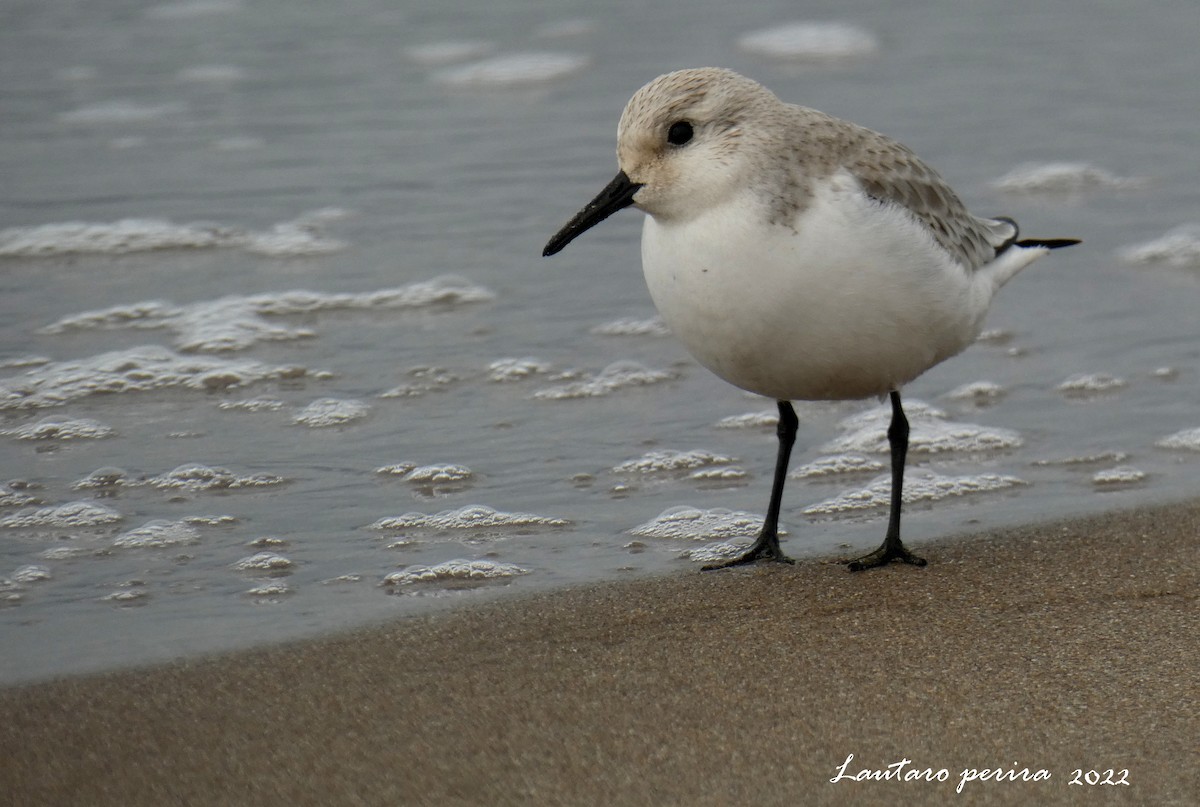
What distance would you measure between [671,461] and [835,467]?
1.68 ft

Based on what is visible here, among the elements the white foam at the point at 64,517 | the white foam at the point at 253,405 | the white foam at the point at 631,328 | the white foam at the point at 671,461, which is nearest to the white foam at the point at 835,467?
the white foam at the point at 671,461

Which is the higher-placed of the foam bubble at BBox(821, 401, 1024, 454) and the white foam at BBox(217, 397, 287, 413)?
the white foam at BBox(217, 397, 287, 413)

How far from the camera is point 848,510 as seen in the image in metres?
4.92

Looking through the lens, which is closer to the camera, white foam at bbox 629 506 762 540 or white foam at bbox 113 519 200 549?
white foam at bbox 113 519 200 549

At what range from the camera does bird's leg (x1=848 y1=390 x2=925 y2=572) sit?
4324mm

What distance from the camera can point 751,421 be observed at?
559cm

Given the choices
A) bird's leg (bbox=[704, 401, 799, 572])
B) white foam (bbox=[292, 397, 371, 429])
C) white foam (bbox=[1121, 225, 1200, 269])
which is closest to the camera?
bird's leg (bbox=[704, 401, 799, 572])

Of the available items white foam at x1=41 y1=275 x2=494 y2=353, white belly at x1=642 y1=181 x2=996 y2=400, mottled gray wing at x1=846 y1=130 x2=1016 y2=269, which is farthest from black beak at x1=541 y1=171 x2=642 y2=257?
white foam at x1=41 y1=275 x2=494 y2=353

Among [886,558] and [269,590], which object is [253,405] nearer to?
[269,590]

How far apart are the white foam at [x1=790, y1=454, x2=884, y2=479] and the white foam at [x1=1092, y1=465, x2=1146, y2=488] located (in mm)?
653

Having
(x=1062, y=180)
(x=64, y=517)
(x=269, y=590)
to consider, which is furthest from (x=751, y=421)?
(x=1062, y=180)

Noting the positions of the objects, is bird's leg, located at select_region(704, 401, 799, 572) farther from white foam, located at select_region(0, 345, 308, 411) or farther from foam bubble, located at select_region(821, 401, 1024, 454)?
white foam, located at select_region(0, 345, 308, 411)

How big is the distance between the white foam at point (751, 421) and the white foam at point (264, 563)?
1.70 m

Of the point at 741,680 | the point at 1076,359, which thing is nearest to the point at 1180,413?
the point at 1076,359
